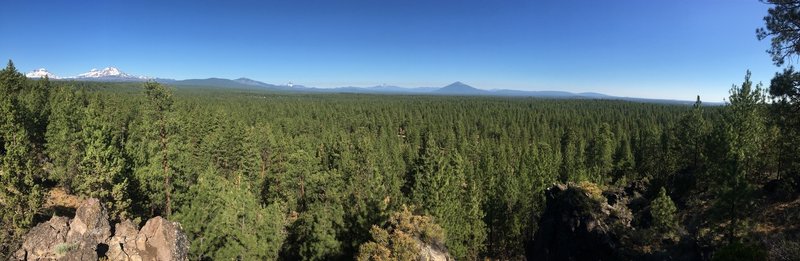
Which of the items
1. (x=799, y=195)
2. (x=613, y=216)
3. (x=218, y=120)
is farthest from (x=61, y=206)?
(x=799, y=195)

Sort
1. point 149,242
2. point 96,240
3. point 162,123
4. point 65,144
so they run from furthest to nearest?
point 65,144 → point 162,123 → point 149,242 → point 96,240

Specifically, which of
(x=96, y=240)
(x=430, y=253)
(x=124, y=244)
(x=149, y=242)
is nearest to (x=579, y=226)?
(x=430, y=253)

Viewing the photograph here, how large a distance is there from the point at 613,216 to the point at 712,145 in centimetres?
1326

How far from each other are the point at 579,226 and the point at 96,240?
1461 inches

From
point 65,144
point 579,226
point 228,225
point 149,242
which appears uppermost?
point 65,144

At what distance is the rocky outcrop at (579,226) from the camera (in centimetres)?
3484

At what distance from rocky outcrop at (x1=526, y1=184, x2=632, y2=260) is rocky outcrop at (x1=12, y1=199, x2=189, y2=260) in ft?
105

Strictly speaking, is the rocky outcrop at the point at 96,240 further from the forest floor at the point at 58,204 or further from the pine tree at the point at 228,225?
the forest floor at the point at 58,204

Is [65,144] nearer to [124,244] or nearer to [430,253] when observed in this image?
[124,244]

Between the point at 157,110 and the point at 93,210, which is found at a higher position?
the point at 157,110

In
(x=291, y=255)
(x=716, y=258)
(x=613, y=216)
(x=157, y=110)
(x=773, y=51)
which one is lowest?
(x=291, y=255)

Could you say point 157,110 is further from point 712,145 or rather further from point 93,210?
point 712,145

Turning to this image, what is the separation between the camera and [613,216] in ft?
126

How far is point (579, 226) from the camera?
122ft
